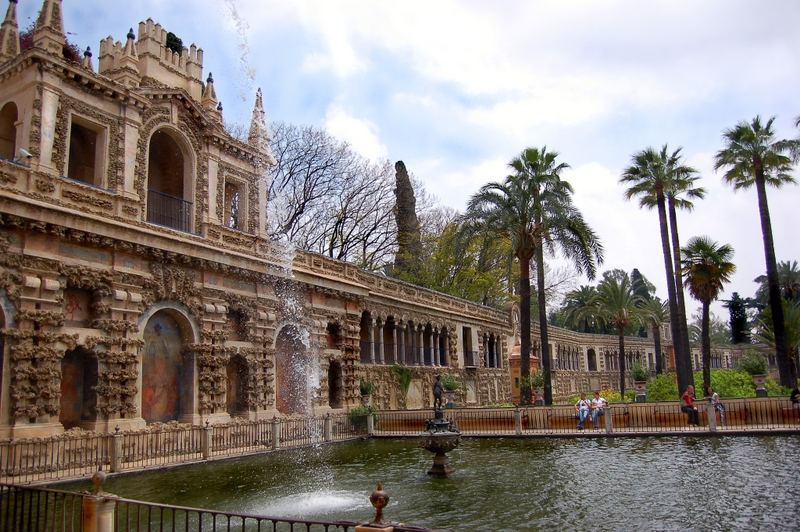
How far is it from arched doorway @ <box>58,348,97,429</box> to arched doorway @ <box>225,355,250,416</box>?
5544 mm

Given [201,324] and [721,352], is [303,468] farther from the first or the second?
[721,352]

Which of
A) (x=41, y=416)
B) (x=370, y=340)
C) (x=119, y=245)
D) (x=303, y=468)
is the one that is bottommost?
(x=303, y=468)

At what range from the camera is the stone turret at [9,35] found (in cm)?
2067

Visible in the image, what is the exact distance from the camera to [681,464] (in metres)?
14.3

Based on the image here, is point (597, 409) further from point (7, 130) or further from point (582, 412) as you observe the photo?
point (7, 130)

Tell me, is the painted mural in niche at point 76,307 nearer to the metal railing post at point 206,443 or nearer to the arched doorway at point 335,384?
the metal railing post at point 206,443

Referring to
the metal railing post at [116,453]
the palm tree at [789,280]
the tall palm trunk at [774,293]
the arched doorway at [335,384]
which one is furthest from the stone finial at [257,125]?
the palm tree at [789,280]

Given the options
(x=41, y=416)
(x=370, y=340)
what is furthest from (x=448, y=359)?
(x=41, y=416)

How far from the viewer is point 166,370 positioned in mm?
20703

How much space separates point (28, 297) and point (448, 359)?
2730 centimetres

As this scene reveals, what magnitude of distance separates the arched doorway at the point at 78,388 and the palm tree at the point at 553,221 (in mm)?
18709

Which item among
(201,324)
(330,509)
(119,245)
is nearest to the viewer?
(330,509)

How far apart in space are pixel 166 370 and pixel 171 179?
25.4 ft

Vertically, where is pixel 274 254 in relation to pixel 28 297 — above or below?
above
